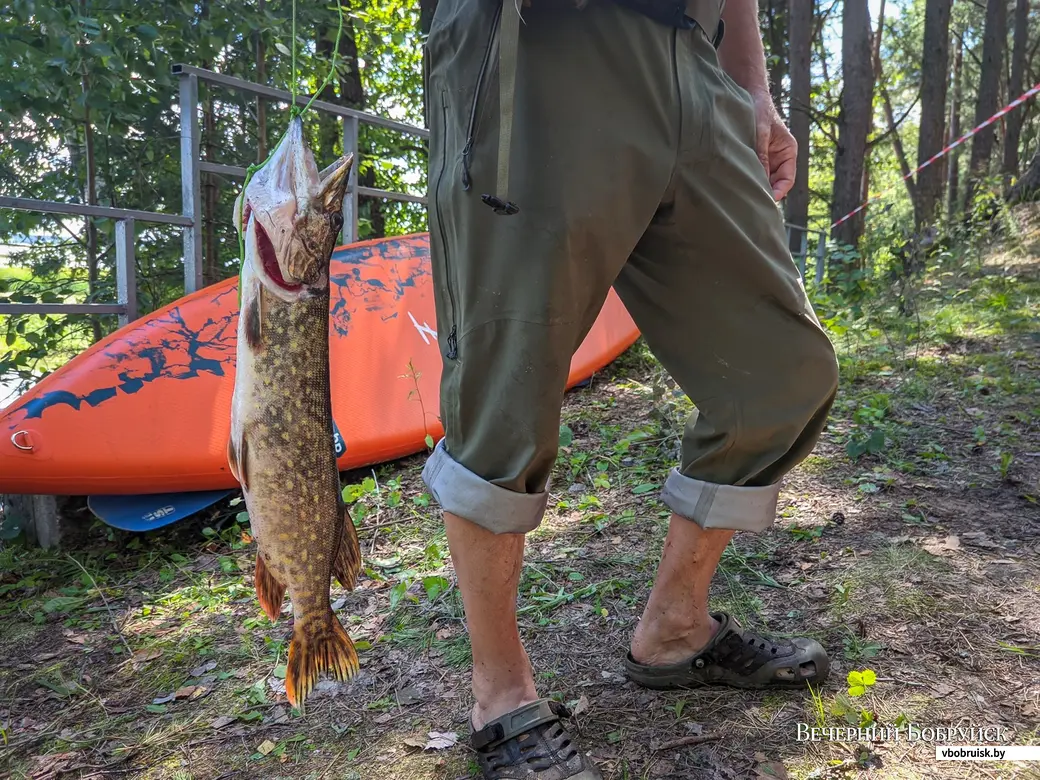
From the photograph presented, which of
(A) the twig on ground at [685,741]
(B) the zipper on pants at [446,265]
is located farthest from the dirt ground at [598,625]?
(B) the zipper on pants at [446,265]

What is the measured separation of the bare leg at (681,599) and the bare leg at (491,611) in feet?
1.36

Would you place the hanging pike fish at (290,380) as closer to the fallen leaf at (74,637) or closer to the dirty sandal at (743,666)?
the dirty sandal at (743,666)

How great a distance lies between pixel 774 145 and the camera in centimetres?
193

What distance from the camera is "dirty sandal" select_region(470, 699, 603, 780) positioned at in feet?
5.20

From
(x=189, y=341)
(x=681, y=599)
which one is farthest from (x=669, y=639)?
(x=189, y=341)

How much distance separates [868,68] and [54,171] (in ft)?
34.2

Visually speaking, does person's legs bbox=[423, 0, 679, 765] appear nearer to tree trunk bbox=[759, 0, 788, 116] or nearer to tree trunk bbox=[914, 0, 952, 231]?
tree trunk bbox=[914, 0, 952, 231]

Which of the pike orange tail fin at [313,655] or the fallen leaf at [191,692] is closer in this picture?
the pike orange tail fin at [313,655]

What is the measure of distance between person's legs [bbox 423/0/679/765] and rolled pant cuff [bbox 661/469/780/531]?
0.44 metres

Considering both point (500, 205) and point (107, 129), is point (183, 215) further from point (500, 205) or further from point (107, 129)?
point (500, 205)

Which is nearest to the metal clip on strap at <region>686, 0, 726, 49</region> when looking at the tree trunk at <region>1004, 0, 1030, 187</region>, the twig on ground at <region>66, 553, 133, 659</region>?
the twig on ground at <region>66, 553, 133, 659</region>

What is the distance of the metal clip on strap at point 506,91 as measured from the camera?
1.32 m

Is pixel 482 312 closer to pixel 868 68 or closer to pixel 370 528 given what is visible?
pixel 370 528

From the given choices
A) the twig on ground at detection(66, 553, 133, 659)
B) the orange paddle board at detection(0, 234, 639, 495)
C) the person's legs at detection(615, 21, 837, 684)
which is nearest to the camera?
the person's legs at detection(615, 21, 837, 684)
